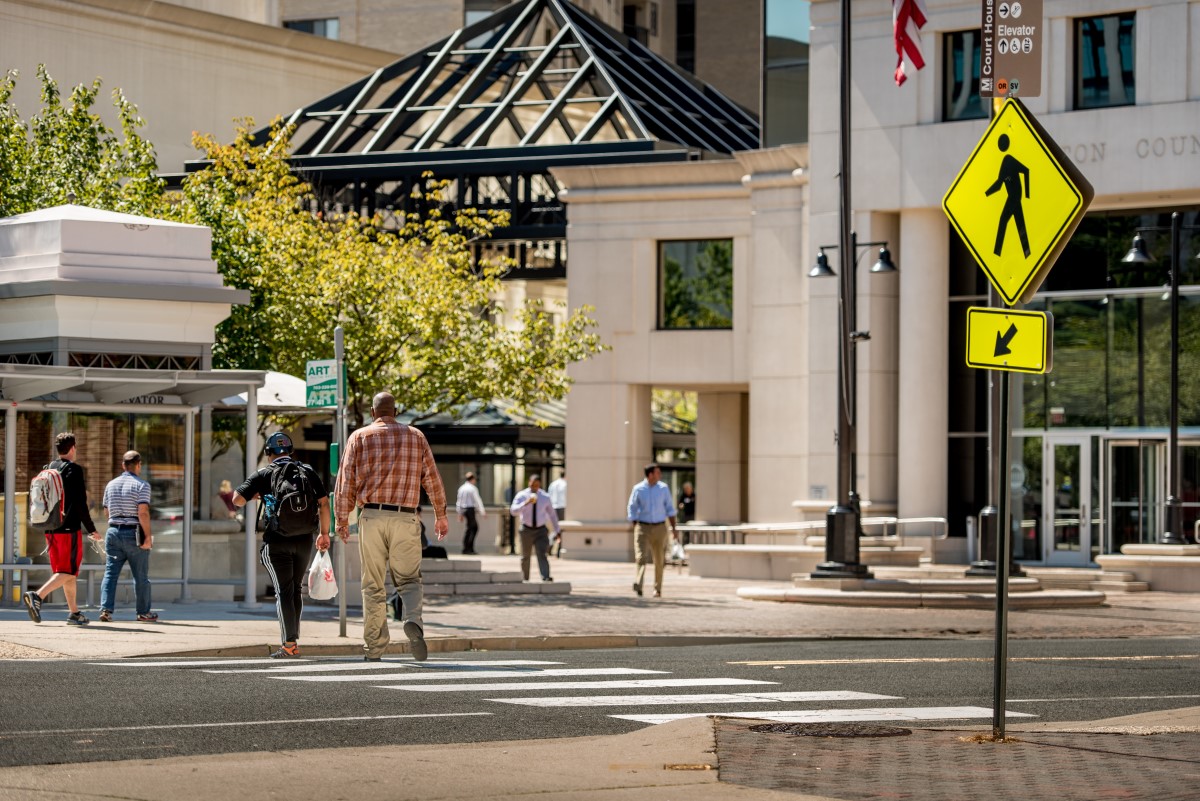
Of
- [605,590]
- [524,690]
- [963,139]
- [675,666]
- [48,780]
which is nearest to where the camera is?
[48,780]

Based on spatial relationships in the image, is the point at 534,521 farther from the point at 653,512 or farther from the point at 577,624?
the point at 577,624

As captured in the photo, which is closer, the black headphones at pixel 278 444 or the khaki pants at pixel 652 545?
the black headphones at pixel 278 444

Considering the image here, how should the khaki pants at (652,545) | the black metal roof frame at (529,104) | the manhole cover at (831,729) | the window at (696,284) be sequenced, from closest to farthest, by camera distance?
the manhole cover at (831,729) < the khaki pants at (652,545) < the window at (696,284) < the black metal roof frame at (529,104)

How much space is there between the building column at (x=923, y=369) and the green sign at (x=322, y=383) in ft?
68.0

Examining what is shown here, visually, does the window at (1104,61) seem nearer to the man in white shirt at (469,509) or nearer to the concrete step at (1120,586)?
the concrete step at (1120,586)

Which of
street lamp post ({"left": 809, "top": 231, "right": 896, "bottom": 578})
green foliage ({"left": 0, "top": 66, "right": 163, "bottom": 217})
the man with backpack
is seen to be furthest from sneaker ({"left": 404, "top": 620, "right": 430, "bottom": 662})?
green foliage ({"left": 0, "top": 66, "right": 163, "bottom": 217})

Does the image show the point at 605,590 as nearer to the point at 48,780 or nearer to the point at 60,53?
the point at 48,780

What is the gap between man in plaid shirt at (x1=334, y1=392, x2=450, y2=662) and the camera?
48.4 feet

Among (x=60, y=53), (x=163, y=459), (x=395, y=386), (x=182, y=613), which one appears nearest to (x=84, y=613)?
(x=182, y=613)

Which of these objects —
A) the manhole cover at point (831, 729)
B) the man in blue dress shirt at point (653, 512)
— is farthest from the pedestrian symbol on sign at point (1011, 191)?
the man in blue dress shirt at point (653, 512)

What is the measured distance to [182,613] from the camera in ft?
68.2

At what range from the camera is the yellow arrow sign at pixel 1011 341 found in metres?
10.4

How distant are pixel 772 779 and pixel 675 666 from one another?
656 cm

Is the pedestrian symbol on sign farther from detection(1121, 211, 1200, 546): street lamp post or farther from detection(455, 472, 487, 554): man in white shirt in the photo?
detection(455, 472, 487, 554): man in white shirt
